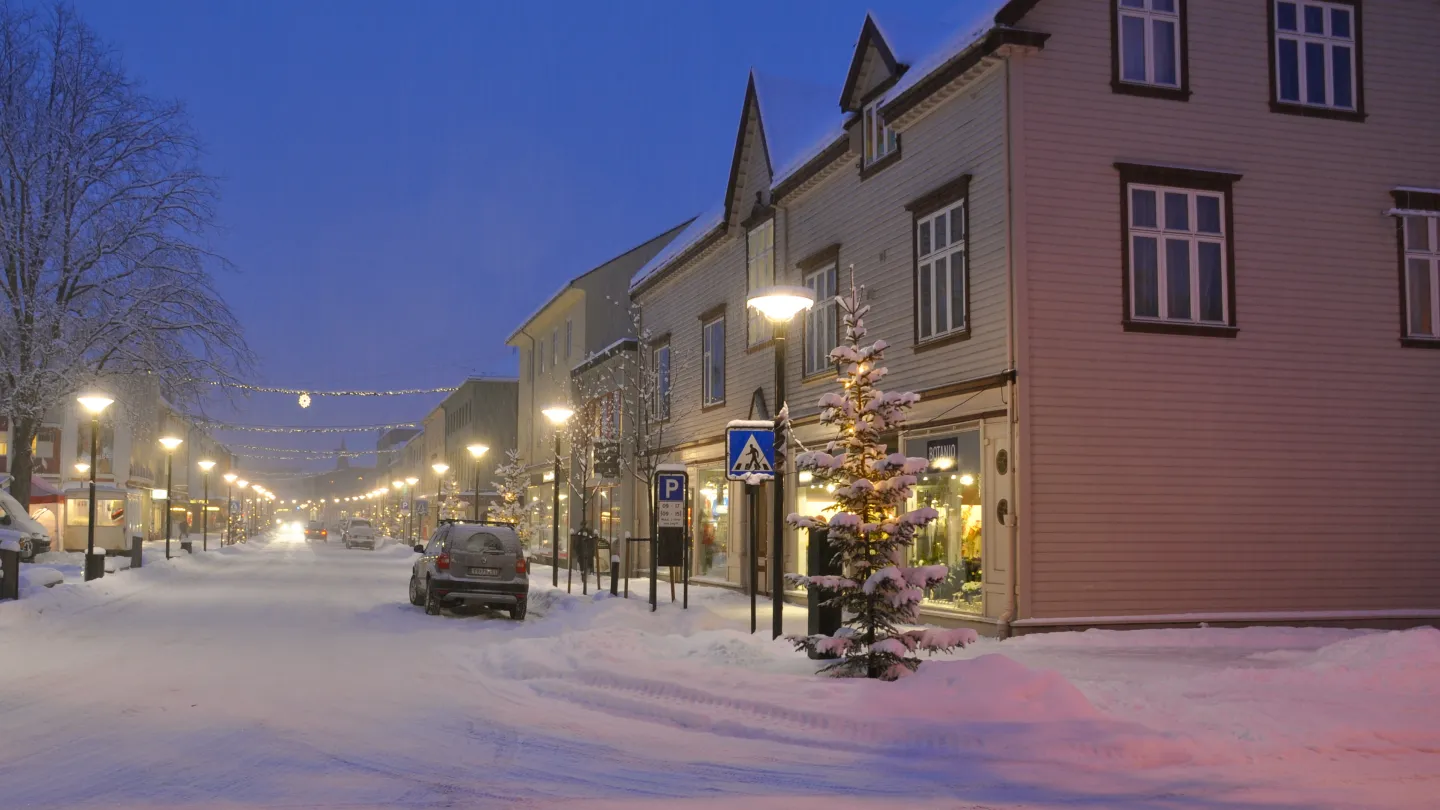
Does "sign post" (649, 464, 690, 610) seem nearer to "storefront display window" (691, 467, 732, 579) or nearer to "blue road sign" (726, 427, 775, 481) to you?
"blue road sign" (726, 427, 775, 481)

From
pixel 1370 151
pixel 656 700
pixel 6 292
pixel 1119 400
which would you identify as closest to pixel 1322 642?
pixel 1119 400

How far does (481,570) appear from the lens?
23.9 meters

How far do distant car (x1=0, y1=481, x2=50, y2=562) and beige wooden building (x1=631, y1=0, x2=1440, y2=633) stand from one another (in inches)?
1140

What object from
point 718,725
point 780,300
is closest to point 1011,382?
point 780,300

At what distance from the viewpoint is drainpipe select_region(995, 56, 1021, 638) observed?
17312mm

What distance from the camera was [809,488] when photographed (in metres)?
25.6

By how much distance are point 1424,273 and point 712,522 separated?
1706 cm

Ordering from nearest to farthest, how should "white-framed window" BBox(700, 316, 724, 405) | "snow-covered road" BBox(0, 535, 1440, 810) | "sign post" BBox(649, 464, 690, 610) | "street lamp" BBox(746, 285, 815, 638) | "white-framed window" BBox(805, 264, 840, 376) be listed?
"snow-covered road" BBox(0, 535, 1440, 810) < "street lamp" BBox(746, 285, 815, 638) < "sign post" BBox(649, 464, 690, 610) < "white-framed window" BBox(805, 264, 840, 376) < "white-framed window" BBox(700, 316, 724, 405)

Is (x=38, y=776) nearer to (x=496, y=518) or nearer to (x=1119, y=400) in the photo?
(x=1119, y=400)

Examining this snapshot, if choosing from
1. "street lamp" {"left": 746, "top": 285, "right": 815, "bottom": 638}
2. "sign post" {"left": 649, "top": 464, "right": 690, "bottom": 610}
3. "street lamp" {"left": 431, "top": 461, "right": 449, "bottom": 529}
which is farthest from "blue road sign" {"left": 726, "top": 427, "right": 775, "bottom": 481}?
"street lamp" {"left": 431, "top": 461, "right": 449, "bottom": 529}

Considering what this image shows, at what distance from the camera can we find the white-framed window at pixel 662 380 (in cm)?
3552

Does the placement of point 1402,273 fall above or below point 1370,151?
below

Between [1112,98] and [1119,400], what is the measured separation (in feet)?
14.1

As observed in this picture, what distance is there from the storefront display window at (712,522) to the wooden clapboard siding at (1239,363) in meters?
13.5
